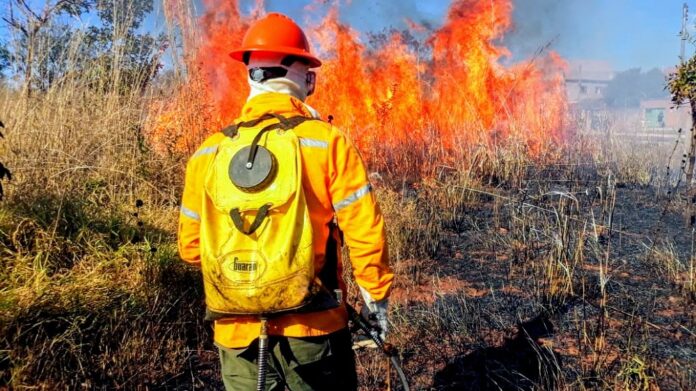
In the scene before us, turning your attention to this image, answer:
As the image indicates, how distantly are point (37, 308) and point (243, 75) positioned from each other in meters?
6.77

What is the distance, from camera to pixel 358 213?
1663 millimetres

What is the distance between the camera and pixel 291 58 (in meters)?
1.81

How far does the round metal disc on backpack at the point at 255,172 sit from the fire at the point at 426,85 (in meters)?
6.08

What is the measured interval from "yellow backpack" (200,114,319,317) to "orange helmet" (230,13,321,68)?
379 mm

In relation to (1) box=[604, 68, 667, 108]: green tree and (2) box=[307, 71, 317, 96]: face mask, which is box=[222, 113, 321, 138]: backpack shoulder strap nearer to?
(2) box=[307, 71, 317, 96]: face mask

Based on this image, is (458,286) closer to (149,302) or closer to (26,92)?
(149,302)

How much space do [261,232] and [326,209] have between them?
0.94ft

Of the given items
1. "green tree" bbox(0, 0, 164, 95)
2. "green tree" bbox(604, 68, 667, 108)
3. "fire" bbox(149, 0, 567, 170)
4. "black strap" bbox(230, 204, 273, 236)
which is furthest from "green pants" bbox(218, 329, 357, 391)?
"green tree" bbox(604, 68, 667, 108)

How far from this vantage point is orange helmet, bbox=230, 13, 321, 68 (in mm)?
1778

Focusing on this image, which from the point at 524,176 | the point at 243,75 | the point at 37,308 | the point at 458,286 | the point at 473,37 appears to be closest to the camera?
the point at 37,308

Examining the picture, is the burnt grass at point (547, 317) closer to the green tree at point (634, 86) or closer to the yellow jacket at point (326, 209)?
the yellow jacket at point (326, 209)

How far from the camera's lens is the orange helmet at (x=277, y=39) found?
1.78 meters

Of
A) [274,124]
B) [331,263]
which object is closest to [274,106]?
[274,124]

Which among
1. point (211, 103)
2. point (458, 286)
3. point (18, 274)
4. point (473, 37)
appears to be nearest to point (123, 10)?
point (211, 103)
